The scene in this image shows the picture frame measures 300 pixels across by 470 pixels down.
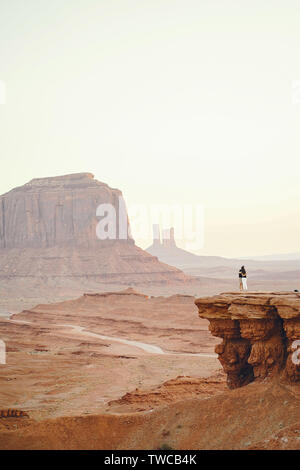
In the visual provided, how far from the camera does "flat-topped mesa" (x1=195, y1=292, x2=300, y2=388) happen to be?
47.9ft

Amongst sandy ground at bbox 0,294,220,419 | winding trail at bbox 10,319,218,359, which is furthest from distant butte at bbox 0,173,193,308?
winding trail at bbox 10,319,218,359

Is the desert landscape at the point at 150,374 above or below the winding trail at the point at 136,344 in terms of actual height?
above

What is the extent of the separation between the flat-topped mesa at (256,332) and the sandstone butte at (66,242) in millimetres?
95712

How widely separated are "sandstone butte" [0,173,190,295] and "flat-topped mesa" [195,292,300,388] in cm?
9571

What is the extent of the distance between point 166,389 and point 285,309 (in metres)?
11.0

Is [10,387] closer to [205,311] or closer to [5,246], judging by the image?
[205,311]

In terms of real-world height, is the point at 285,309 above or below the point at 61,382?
above

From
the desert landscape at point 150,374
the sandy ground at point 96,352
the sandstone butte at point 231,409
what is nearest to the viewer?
the sandstone butte at point 231,409

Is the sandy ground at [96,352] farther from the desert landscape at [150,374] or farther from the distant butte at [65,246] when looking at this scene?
the distant butte at [65,246]

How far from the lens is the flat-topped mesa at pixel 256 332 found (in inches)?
575

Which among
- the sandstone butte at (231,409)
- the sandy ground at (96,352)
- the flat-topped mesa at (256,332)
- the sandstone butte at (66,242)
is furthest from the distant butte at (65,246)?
the sandstone butte at (231,409)

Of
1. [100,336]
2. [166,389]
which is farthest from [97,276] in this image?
[166,389]

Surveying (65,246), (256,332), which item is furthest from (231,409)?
(65,246)
